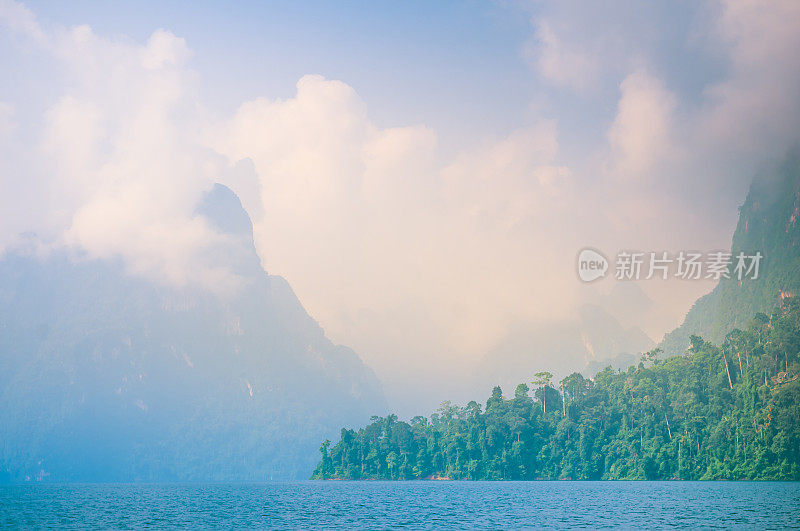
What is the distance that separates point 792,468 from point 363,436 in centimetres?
10596

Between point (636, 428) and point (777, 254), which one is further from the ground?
point (777, 254)

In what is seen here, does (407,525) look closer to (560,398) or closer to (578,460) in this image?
(578,460)

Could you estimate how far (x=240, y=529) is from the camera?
48.8 metres

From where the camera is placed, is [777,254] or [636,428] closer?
[636,428]

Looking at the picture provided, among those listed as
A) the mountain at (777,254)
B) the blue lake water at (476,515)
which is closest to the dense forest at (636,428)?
the mountain at (777,254)

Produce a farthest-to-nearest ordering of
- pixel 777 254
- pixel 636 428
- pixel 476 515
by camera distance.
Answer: pixel 777 254
pixel 636 428
pixel 476 515

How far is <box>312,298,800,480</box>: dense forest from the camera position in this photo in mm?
119312

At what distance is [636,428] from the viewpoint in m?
142

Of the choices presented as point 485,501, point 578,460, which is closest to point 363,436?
point 578,460

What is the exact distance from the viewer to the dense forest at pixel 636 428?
391 feet

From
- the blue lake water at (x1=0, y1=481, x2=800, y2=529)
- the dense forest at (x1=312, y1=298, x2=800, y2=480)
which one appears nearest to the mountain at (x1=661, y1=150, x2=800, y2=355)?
the dense forest at (x1=312, y1=298, x2=800, y2=480)

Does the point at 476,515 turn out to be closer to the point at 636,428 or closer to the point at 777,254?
the point at 636,428

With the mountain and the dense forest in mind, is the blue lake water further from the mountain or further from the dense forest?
the mountain

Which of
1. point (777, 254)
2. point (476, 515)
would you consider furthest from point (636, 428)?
point (476, 515)
